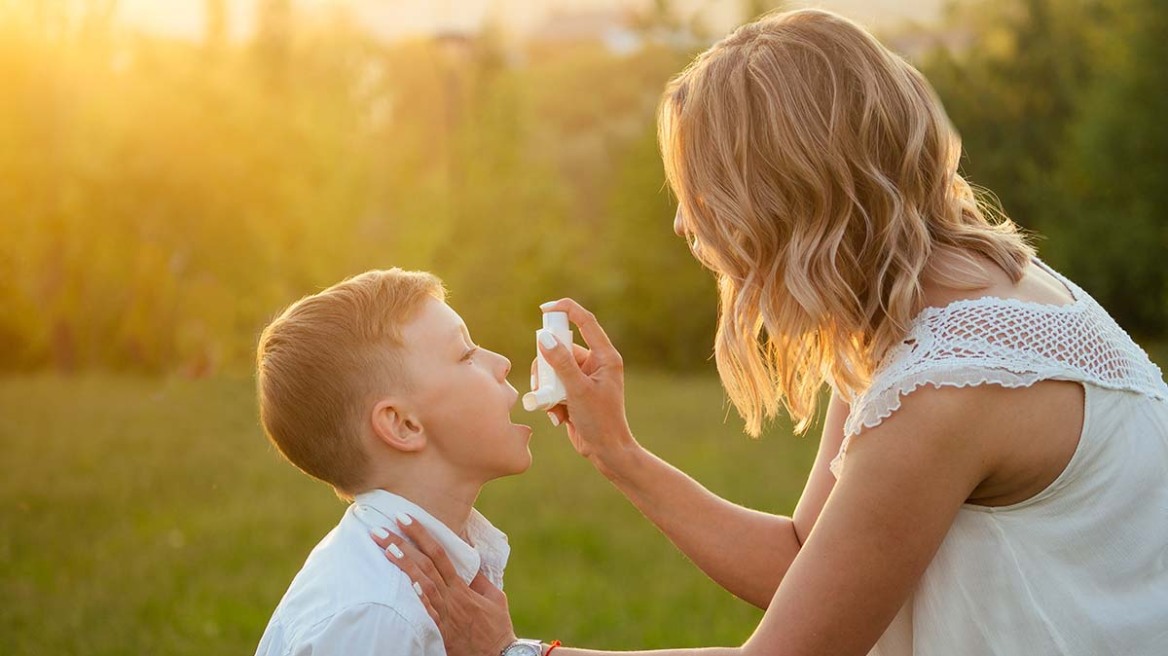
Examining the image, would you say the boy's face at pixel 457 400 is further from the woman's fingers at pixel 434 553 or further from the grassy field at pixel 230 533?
the grassy field at pixel 230 533

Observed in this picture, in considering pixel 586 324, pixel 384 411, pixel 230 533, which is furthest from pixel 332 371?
pixel 230 533

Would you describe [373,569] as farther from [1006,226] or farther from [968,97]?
[968,97]

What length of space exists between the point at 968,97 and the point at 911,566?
24.2 meters

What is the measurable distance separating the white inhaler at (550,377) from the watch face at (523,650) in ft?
1.68

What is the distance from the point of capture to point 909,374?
7.54 feet

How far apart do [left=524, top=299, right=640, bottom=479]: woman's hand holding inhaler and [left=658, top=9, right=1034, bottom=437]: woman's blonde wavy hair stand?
0.32 meters

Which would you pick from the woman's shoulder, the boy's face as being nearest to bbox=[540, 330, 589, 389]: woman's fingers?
the boy's face

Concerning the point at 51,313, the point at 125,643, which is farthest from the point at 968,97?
the point at 125,643

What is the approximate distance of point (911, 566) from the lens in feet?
7.64

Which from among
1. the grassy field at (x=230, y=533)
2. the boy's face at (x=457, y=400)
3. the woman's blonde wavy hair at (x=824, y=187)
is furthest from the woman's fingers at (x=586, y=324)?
the grassy field at (x=230, y=533)

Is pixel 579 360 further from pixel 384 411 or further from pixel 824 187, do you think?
pixel 824 187

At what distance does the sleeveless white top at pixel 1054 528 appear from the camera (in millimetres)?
2352

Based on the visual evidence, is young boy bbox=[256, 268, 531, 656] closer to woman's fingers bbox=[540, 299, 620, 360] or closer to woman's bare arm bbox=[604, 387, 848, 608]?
woman's fingers bbox=[540, 299, 620, 360]

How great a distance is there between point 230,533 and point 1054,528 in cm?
638
